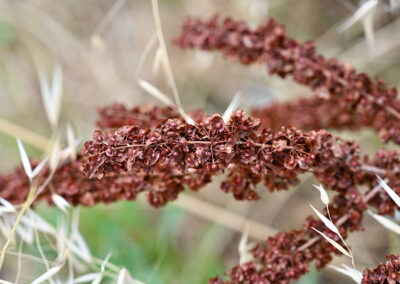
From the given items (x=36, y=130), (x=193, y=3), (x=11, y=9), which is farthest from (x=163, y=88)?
(x=11, y=9)

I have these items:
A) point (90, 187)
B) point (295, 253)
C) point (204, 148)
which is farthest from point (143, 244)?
point (204, 148)

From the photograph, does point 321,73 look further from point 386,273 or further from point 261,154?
point 386,273

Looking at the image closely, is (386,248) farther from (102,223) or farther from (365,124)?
(102,223)

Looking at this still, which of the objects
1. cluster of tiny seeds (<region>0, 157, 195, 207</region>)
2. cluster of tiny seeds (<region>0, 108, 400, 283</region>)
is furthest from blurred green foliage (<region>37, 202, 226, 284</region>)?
cluster of tiny seeds (<region>0, 108, 400, 283</region>)

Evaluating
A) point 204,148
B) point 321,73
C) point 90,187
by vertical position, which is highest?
point 321,73

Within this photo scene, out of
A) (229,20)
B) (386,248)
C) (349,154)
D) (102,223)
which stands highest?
(229,20)

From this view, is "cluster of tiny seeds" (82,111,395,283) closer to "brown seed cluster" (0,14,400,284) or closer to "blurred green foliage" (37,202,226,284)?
"brown seed cluster" (0,14,400,284)
